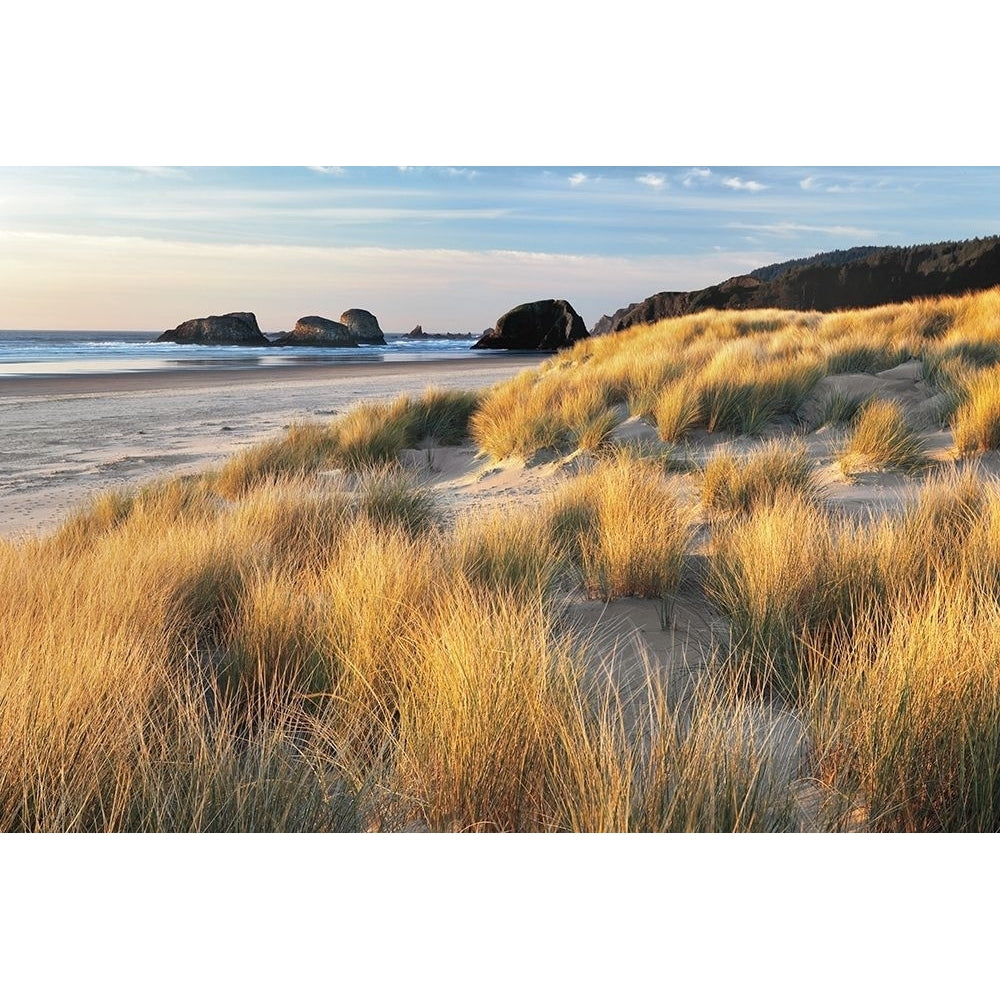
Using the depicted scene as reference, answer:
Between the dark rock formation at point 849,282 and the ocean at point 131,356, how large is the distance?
5919mm

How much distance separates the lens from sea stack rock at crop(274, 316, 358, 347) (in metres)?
9.03

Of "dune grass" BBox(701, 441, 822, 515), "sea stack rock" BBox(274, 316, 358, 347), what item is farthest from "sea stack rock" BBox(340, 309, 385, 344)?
"dune grass" BBox(701, 441, 822, 515)

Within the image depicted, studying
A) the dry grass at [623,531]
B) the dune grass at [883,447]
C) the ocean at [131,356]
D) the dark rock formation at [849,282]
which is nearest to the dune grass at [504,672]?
the dry grass at [623,531]

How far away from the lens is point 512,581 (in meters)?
2.69

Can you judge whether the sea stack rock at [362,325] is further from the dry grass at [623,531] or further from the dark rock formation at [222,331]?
the dry grass at [623,531]

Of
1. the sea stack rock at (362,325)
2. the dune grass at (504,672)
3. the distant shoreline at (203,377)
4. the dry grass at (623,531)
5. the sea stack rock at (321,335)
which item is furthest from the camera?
the distant shoreline at (203,377)

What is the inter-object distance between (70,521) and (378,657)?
2999 millimetres

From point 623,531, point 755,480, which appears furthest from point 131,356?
point 623,531

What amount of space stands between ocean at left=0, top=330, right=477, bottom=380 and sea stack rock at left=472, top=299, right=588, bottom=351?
4.41 meters

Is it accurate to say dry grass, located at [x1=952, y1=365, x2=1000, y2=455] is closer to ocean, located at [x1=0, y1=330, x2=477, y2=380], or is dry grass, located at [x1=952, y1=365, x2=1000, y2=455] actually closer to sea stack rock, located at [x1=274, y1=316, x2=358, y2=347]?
sea stack rock, located at [x1=274, y1=316, x2=358, y2=347]

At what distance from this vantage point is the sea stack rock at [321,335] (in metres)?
9.03
